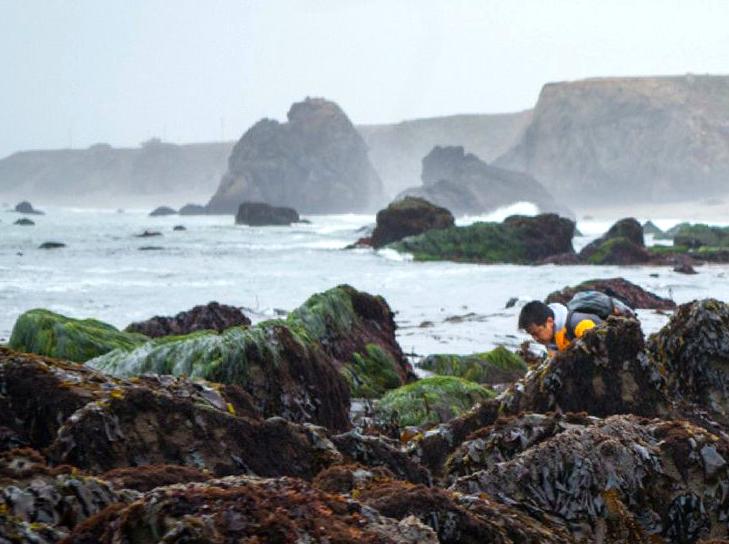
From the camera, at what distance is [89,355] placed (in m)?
7.64

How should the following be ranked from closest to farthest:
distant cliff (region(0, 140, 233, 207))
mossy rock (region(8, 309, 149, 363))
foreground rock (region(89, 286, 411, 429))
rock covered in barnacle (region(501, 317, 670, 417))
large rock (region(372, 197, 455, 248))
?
rock covered in barnacle (region(501, 317, 670, 417)) → foreground rock (region(89, 286, 411, 429)) → mossy rock (region(8, 309, 149, 363)) → large rock (region(372, 197, 455, 248)) → distant cliff (region(0, 140, 233, 207))

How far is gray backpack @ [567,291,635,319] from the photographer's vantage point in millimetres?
5797

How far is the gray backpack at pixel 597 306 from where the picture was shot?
5.80 meters

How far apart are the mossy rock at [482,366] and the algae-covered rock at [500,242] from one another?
59.6 feet

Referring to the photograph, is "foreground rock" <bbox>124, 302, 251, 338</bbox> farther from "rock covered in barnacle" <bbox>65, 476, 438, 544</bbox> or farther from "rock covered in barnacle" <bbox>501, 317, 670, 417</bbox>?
"rock covered in barnacle" <bbox>65, 476, 438, 544</bbox>

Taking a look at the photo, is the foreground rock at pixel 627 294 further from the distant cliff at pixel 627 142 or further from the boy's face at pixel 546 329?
the distant cliff at pixel 627 142

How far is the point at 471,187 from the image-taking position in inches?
3760

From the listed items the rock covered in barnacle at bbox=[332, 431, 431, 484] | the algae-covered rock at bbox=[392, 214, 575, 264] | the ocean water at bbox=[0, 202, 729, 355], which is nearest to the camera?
the rock covered in barnacle at bbox=[332, 431, 431, 484]

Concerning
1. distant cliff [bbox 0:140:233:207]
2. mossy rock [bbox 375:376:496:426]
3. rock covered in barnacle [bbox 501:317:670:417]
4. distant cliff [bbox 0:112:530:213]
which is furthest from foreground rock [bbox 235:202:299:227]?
distant cliff [bbox 0:140:233:207]

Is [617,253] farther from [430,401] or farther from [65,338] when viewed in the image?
[65,338]

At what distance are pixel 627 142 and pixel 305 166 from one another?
42672mm

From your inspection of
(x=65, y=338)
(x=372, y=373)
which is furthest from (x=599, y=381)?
(x=65, y=338)

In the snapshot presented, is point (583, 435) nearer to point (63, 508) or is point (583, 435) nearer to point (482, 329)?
point (63, 508)

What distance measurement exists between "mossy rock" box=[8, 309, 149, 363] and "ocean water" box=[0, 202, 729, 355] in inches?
145
